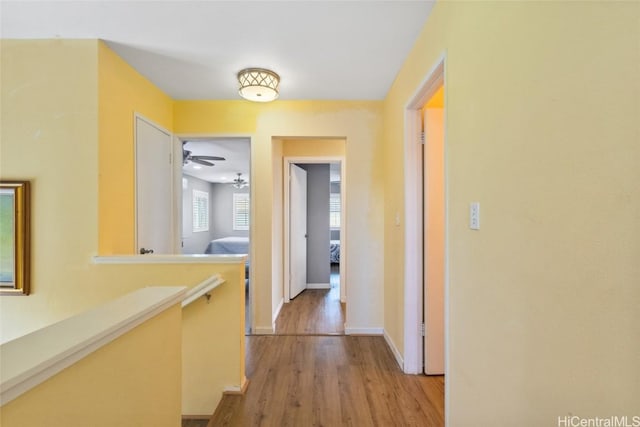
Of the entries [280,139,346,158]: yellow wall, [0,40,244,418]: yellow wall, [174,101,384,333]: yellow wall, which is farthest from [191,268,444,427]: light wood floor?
[280,139,346,158]: yellow wall

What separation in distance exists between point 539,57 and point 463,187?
60 centimetres

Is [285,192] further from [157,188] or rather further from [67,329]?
[67,329]

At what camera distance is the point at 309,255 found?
4812 mm

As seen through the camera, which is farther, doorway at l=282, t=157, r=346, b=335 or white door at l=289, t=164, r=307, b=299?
white door at l=289, t=164, r=307, b=299

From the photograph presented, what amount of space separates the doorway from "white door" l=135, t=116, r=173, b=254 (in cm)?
148

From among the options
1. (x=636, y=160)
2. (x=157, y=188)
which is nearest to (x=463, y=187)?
(x=636, y=160)

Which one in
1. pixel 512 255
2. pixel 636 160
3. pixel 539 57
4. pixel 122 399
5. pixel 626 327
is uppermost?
pixel 539 57

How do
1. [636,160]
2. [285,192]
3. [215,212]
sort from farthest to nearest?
1. [215,212]
2. [285,192]
3. [636,160]

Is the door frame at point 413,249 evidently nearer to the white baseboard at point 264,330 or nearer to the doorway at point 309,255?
the doorway at point 309,255

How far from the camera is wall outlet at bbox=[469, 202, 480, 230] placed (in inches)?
46.9

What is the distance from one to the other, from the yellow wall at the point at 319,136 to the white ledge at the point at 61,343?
1.93 metres

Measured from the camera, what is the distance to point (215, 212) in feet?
28.2

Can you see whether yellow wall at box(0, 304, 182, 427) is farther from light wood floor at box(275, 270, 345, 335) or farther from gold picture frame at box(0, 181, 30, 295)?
light wood floor at box(275, 270, 345, 335)

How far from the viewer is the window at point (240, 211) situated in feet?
28.3
